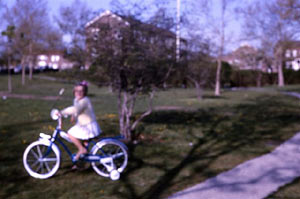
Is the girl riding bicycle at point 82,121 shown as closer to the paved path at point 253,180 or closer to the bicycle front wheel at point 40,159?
the bicycle front wheel at point 40,159

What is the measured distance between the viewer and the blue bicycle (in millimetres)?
5809

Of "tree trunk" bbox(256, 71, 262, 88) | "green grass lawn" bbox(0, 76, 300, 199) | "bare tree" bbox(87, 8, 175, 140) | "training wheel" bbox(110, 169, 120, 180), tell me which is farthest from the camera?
"tree trunk" bbox(256, 71, 262, 88)

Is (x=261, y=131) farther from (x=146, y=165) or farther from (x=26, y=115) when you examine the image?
(x=26, y=115)

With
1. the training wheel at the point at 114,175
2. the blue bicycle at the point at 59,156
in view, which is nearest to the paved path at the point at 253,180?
the training wheel at the point at 114,175

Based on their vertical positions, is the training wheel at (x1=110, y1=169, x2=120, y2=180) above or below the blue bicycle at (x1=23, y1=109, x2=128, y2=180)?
below

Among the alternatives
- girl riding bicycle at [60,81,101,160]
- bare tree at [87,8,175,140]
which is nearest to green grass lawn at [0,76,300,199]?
girl riding bicycle at [60,81,101,160]

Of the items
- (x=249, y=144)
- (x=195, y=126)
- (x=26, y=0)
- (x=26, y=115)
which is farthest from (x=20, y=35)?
(x=249, y=144)

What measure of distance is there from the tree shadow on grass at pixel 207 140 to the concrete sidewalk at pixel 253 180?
0.88 feet

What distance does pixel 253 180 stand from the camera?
19.7 ft

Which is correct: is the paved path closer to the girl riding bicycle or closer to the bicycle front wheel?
the girl riding bicycle

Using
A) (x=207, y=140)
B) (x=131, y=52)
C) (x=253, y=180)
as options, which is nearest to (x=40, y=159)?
(x=131, y=52)

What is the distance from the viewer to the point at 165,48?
8.48 m

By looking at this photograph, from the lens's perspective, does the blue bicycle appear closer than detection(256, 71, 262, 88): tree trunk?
Yes

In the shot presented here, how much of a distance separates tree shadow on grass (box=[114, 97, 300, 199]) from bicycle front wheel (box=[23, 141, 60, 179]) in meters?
1.12
